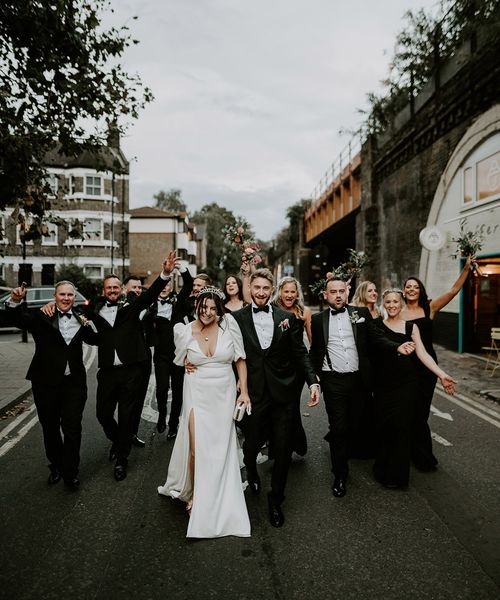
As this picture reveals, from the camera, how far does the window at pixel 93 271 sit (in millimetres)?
35719

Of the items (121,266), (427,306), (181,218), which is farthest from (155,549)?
(181,218)

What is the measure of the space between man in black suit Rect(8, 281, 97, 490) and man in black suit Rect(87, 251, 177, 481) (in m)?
0.36

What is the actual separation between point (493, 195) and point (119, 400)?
1033 cm

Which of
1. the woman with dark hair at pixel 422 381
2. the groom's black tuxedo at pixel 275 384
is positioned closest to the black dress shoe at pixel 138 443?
the groom's black tuxedo at pixel 275 384

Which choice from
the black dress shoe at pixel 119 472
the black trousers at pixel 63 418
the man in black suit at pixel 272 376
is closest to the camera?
the man in black suit at pixel 272 376

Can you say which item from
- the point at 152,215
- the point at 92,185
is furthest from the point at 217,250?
the point at 92,185

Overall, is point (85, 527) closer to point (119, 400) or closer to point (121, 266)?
point (119, 400)

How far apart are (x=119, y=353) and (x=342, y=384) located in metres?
2.31

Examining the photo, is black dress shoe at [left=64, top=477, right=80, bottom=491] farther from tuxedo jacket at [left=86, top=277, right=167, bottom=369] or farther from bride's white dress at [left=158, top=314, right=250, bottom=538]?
tuxedo jacket at [left=86, top=277, right=167, bottom=369]

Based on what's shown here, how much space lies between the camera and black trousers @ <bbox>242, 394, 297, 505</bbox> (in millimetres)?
3883

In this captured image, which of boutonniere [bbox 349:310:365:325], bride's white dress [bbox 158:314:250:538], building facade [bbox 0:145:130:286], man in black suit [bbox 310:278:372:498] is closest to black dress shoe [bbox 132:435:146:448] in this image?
bride's white dress [bbox 158:314:250:538]

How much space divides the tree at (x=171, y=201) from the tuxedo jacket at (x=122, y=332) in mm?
61510

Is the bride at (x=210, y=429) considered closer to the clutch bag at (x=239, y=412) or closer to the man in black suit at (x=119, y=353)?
the clutch bag at (x=239, y=412)

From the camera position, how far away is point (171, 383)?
20.5 ft
